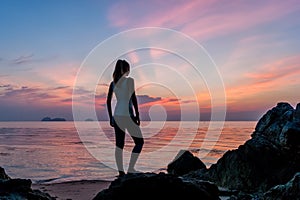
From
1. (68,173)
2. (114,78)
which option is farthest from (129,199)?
(68,173)

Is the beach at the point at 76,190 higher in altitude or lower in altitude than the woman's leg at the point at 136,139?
lower

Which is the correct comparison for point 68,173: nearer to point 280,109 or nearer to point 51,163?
point 51,163

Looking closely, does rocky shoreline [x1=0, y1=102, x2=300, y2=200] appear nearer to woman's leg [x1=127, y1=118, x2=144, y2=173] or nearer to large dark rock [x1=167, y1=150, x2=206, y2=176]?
woman's leg [x1=127, y1=118, x2=144, y2=173]

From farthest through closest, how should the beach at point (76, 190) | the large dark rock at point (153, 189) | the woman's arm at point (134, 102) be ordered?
the beach at point (76, 190)
the woman's arm at point (134, 102)
the large dark rock at point (153, 189)

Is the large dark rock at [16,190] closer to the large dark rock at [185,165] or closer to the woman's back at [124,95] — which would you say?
the woman's back at [124,95]

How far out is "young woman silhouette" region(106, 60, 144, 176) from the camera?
25.4ft

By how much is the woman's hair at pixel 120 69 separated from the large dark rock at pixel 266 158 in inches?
196

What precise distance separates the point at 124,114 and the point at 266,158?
5.32 m

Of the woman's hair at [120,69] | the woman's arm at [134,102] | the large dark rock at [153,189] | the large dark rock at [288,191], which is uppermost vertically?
the woman's hair at [120,69]

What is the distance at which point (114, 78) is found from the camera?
7.91 meters

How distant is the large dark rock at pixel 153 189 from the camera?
5.24m

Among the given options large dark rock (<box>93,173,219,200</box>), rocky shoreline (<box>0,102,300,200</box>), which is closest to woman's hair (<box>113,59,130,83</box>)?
rocky shoreline (<box>0,102,300,200</box>)

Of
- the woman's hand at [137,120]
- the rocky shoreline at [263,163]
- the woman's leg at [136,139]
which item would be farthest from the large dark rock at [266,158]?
the woman's hand at [137,120]

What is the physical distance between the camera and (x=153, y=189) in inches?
206
